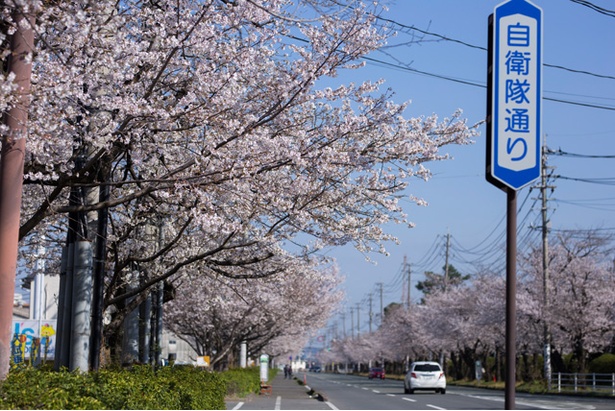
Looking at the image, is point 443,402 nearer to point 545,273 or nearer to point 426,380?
point 426,380

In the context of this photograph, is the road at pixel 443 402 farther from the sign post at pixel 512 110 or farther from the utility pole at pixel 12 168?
the utility pole at pixel 12 168

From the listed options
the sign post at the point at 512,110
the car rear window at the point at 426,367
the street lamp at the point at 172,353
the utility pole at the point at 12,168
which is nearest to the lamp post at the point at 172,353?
the street lamp at the point at 172,353

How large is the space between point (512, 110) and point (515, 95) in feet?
0.50

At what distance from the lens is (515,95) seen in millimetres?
6895

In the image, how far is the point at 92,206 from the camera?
927 centimetres

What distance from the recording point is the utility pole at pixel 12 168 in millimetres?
7004

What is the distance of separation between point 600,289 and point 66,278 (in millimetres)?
35316

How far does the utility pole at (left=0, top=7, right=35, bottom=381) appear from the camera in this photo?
23.0 ft

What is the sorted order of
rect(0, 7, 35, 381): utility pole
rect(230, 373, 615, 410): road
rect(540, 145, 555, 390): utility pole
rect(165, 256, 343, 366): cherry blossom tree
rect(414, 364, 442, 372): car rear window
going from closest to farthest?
rect(0, 7, 35, 381): utility pole < rect(230, 373, 615, 410): road < rect(165, 256, 343, 366): cherry blossom tree < rect(414, 364, 442, 372): car rear window < rect(540, 145, 555, 390): utility pole

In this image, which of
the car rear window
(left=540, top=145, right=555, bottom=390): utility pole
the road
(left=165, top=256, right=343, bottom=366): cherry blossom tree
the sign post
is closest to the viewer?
the sign post

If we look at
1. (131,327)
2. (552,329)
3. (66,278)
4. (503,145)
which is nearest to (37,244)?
(131,327)

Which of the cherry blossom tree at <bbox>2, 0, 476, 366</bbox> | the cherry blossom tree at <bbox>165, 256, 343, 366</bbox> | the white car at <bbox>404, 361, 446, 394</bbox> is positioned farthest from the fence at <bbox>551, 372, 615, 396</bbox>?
the cherry blossom tree at <bbox>2, 0, 476, 366</bbox>

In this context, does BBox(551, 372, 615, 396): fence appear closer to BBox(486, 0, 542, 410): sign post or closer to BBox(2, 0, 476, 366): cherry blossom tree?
BBox(2, 0, 476, 366): cherry blossom tree

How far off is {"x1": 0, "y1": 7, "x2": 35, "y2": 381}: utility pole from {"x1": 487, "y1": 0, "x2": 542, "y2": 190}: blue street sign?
4.10m
